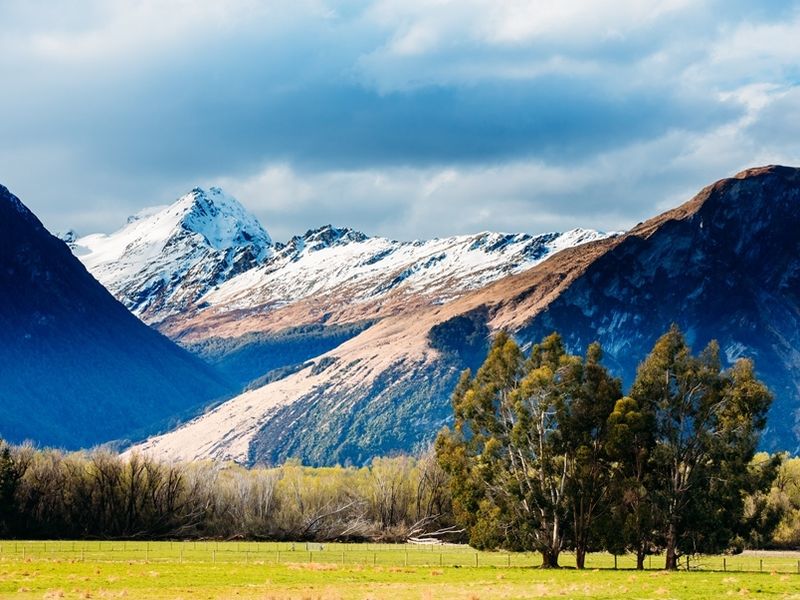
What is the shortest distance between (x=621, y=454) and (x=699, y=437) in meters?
6.70

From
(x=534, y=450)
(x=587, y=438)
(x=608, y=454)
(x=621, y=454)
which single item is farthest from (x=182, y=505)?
(x=621, y=454)

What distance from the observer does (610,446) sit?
91875mm

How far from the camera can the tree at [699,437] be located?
92.0 meters

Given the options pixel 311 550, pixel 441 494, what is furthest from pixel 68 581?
pixel 441 494

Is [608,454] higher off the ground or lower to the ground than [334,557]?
higher

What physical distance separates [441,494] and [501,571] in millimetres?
85246

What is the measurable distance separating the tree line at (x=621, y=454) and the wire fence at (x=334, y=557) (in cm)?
509

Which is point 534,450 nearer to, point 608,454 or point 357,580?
point 608,454

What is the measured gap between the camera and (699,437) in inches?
3681

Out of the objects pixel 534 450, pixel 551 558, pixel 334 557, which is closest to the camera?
pixel 534 450

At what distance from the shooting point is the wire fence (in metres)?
103

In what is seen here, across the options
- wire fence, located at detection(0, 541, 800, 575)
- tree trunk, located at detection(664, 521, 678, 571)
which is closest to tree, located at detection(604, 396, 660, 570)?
tree trunk, located at detection(664, 521, 678, 571)

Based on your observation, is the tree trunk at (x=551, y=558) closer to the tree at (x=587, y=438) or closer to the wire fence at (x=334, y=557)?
the tree at (x=587, y=438)

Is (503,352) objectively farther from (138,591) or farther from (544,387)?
(138,591)
